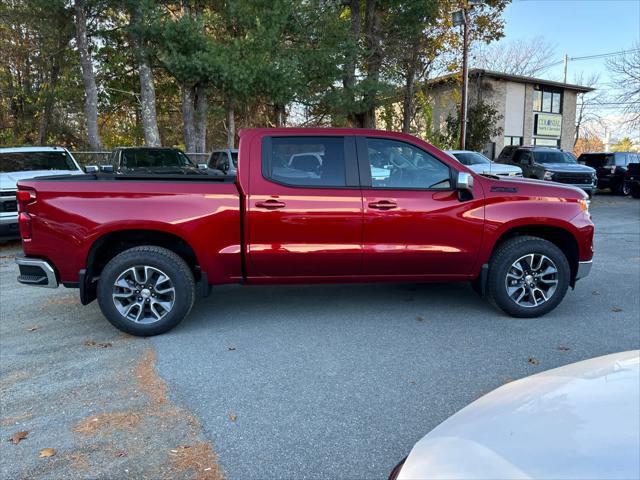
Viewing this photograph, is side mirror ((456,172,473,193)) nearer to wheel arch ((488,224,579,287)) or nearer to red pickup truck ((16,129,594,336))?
red pickup truck ((16,129,594,336))

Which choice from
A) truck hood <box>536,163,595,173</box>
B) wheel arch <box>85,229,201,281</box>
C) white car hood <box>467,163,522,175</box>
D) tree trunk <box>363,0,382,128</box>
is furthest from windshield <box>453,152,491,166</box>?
wheel arch <box>85,229,201,281</box>

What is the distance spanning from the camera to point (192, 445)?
300 centimetres

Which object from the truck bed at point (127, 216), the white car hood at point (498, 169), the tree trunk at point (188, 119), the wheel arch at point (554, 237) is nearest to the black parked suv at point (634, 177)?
the white car hood at point (498, 169)

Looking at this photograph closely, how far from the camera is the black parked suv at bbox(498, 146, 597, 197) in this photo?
17.7m

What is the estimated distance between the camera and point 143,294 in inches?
186

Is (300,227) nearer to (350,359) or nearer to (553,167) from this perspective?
(350,359)

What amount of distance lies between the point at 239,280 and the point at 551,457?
3.76 meters

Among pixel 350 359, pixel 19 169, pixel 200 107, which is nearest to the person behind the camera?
pixel 350 359

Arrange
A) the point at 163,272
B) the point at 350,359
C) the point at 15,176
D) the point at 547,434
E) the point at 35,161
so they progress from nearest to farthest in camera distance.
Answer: the point at 547,434 → the point at 350,359 → the point at 163,272 → the point at 15,176 → the point at 35,161

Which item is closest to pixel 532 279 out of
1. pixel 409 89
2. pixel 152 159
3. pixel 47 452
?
pixel 47 452

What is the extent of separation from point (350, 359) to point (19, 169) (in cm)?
868

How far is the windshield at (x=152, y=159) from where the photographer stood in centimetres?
1357

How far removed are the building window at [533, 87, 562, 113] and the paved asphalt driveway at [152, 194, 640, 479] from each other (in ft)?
99.8

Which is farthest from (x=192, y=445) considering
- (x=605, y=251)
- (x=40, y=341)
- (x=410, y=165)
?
(x=605, y=251)
